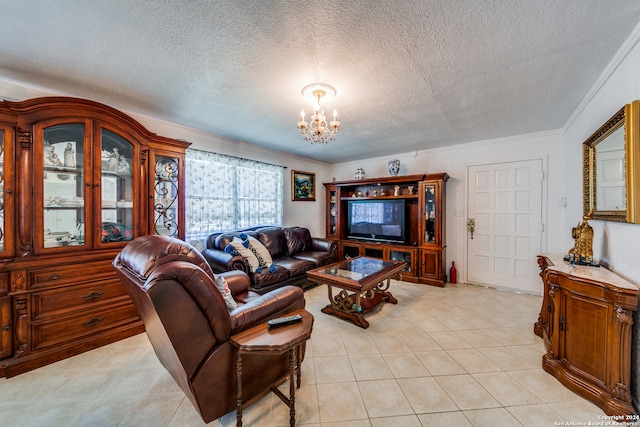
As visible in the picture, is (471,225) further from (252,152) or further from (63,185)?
(63,185)

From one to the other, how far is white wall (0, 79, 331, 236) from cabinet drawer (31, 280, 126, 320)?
5.97ft

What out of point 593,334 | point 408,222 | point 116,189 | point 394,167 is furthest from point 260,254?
point 593,334

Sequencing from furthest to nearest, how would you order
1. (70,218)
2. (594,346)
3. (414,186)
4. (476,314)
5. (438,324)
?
(414,186) < (476,314) < (438,324) < (70,218) < (594,346)

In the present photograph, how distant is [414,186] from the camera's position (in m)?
4.50

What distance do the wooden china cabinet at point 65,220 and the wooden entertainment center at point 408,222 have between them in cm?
357

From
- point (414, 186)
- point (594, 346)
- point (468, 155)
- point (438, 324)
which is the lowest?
point (438, 324)

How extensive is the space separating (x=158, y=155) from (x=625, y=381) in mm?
4392

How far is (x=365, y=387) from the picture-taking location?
1.72 metres

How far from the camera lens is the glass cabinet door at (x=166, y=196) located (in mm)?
2770

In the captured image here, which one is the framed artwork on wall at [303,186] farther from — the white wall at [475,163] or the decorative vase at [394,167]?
the decorative vase at [394,167]

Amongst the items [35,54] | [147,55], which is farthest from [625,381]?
[35,54]

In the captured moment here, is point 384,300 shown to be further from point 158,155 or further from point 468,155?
point 158,155

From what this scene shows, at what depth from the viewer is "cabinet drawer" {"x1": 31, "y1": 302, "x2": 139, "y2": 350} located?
1.96 m

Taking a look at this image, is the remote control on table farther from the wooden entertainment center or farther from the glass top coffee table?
the wooden entertainment center
